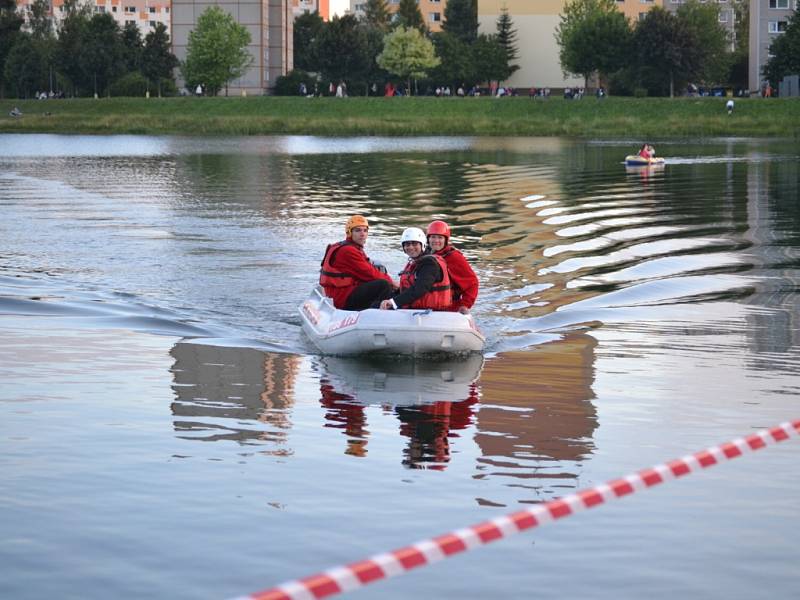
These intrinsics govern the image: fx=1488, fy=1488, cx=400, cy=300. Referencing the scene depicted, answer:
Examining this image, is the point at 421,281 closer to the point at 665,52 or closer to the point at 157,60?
the point at 665,52

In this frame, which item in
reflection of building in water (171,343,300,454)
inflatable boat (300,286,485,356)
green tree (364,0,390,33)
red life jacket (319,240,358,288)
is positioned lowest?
reflection of building in water (171,343,300,454)

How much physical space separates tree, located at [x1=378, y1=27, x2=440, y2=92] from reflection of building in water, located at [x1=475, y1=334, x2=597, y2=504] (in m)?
119

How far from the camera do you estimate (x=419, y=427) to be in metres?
13.3

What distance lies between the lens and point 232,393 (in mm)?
14680

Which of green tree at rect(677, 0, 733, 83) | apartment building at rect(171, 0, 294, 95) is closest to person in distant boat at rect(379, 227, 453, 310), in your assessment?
green tree at rect(677, 0, 733, 83)

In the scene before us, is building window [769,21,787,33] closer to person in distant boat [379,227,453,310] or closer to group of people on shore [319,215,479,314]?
group of people on shore [319,215,479,314]

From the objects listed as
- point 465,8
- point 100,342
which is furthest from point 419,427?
point 465,8

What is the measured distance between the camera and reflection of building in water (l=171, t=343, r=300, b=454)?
42.5ft

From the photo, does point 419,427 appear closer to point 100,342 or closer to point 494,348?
point 494,348

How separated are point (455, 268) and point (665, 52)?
103 m

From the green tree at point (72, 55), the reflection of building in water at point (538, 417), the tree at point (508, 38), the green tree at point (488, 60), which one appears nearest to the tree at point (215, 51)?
the green tree at point (72, 55)

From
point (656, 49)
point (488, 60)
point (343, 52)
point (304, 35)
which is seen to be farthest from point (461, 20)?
point (656, 49)

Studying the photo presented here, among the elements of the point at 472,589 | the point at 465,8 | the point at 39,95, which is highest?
the point at 465,8

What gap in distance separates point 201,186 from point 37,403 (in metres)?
34.9
